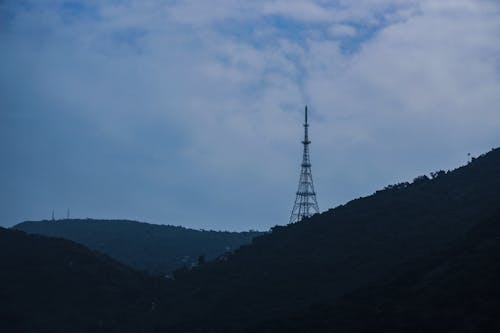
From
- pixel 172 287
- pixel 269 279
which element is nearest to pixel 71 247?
pixel 172 287

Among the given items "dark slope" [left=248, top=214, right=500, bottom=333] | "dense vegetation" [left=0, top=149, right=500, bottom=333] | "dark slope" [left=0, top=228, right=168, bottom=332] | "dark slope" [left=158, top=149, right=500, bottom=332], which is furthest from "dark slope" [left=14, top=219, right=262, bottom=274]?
"dark slope" [left=248, top=214, right=500, bottom=333]

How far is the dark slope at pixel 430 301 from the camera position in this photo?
1204 inches

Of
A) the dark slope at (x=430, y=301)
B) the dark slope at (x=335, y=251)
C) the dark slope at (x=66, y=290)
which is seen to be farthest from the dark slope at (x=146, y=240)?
the dark slope at (x=430, y=301)

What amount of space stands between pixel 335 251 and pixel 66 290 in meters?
21.5

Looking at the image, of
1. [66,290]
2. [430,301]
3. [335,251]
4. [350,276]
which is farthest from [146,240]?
[430,301]

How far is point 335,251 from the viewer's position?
2221 inches

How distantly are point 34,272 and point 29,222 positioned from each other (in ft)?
265

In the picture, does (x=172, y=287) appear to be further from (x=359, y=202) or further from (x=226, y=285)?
(x=359, y=202)

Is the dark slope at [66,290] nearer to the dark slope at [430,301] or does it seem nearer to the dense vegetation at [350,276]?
the dense vegetation at [350,276]

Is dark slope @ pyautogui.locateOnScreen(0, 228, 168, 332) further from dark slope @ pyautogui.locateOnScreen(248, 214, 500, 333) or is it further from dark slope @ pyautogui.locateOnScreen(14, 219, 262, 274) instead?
dark slope @ pyautogui.locateOnScreen(14, 219, 262, 274)

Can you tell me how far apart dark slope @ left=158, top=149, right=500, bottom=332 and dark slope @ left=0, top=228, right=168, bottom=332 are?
3125 mm

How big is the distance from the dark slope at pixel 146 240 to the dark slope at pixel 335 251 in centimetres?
2608

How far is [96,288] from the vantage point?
58.0 meters

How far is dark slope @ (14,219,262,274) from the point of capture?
3846 inches
